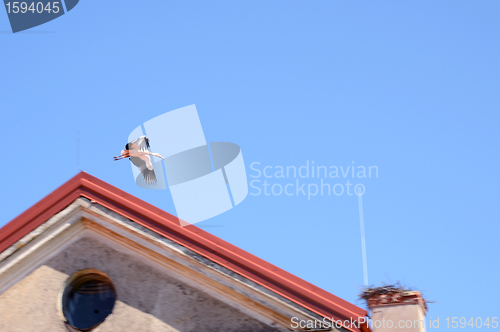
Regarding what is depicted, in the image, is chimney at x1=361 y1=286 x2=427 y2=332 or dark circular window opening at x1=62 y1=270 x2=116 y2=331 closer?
chimney at x1=361 y1=286 x2=427 y2=332

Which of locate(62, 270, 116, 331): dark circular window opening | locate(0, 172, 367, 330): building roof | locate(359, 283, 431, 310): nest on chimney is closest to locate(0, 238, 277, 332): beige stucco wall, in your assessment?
locate(62, 270, 116, 331): dark circular window opening

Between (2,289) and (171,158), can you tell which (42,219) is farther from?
(171,158)

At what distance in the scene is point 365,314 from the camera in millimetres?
6184

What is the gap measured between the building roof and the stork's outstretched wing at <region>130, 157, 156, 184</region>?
952mm

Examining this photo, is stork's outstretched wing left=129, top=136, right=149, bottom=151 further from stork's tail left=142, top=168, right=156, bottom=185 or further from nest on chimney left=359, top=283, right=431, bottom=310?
nest on chimney left=359, top=283, right=431, bottom=310

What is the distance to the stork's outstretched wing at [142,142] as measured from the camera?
26.1 feet

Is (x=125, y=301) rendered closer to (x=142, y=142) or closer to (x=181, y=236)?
(x=181, y=236)

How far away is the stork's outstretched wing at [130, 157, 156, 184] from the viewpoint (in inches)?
315

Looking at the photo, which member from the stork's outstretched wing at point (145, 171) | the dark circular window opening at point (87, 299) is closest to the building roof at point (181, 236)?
the dark circular window opening at point (87, 299)

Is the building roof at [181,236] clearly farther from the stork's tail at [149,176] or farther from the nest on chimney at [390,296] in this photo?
the stork's tail at [149,176]

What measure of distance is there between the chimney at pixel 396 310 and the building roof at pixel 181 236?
6.9 inches

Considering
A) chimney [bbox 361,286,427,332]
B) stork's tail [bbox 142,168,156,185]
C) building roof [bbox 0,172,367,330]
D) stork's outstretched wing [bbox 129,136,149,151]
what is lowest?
chimney [bbox 361,286,427,332]

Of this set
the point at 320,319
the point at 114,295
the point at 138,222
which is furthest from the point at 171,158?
the point at 320,319

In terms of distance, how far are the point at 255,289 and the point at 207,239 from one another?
822 mm
